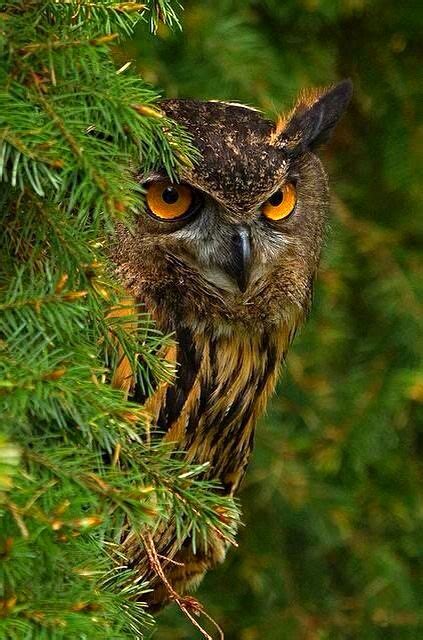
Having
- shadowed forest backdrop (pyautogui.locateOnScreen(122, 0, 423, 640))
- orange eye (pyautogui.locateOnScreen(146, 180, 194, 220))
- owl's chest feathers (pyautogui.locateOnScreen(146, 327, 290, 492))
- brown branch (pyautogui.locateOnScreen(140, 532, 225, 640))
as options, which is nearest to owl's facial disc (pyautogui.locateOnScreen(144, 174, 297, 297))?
orange eye (pyautogui.locateOnScreen(146, 180, 194, 220))

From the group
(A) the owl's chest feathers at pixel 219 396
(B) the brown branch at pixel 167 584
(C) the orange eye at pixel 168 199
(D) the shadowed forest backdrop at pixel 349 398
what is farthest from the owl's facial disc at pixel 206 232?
(D) the shadowed forest backdrop at pixel 349 398

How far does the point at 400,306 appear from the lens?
11.2 feet

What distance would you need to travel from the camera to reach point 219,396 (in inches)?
99.1

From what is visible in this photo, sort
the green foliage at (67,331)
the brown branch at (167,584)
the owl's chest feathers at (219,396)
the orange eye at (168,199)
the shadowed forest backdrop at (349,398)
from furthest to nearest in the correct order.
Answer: the shadowed forest backdrop at (349,398)
the owl's chest feathers at (219,396)
the orange eye at (168,199)
the brown branch at (167,584)
the green foliage at (67,331)

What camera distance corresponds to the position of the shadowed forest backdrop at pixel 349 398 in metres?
3.36

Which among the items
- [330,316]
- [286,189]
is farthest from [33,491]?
[330,316]

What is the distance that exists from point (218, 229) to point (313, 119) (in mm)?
456

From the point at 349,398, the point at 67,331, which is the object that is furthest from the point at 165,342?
the point at 349,398

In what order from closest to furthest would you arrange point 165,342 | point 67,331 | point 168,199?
1. point 67,331
2. point 165,342
3. point 168,199

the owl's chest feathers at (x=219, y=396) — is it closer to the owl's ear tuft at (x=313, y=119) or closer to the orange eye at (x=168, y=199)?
the orange eye at (x=168, y=199)

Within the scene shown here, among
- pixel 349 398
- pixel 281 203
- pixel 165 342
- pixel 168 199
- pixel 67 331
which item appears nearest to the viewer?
pixel 67 331

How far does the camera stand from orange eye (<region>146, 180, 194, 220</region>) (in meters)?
2.28

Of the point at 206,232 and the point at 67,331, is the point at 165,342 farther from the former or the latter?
the point at 206,232

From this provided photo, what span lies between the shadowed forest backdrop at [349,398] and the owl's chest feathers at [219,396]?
2.04 feet
